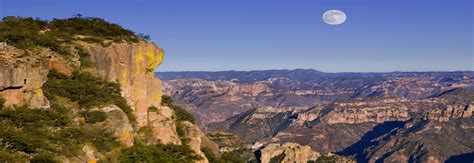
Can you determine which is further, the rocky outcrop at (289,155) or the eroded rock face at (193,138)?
the rocky outcrop at (289,155)

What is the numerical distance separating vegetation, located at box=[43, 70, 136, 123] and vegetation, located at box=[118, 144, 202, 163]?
395 centimetres

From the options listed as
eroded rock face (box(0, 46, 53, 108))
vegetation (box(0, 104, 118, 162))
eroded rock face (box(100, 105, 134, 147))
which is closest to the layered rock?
eroded rock face (box(100, 105, 134, 147))

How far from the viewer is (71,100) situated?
150 ft

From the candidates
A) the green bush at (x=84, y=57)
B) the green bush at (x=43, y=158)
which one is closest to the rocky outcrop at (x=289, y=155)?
the green bush at (x=84, y=57)

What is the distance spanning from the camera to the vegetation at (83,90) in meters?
45.0

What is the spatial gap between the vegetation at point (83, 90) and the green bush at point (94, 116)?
1187 mm

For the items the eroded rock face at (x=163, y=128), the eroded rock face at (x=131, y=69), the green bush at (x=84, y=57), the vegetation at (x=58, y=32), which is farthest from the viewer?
the eroded rock face at (x=163, y=128)

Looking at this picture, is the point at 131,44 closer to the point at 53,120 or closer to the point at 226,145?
the point at 53,120

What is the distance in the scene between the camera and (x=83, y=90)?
45781 millimetres

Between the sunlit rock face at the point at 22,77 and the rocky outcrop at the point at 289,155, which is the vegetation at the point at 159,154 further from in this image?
the rocky outcrop at the point at 289,155

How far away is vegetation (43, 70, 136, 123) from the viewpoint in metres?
45.0

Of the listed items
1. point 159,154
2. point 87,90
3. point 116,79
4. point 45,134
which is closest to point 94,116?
point 87,90

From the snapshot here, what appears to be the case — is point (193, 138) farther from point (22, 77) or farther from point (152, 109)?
point (22, 77)

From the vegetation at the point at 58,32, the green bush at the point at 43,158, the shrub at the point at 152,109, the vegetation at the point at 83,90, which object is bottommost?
the green bush at the point at 43,158
